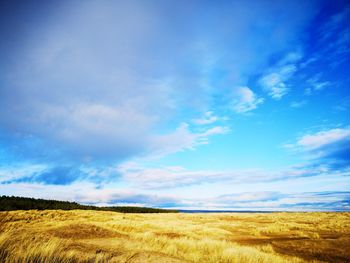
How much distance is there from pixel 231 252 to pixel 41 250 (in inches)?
349

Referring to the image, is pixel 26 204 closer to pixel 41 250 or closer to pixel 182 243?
pixel 182 243

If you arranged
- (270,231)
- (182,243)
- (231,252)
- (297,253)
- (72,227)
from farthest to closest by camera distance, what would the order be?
1. (270,231)
2. (72,227)
3. (297,253)
4. (182,243)
5. (231,252)

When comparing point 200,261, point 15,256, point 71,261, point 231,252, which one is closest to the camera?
point 15,256

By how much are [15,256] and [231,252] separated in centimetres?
960

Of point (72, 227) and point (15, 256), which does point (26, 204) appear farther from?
point (15, 256)

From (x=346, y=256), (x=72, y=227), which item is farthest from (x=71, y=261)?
(x=346, y=256)

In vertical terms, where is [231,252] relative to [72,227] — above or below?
below

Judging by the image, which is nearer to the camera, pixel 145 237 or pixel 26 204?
pixel 145 237

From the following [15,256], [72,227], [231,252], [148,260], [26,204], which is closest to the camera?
[15,256]

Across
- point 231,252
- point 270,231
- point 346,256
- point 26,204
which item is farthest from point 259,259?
point 26,204

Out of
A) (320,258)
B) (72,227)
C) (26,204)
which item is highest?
(26,204)

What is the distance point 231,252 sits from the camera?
12953 millimetres

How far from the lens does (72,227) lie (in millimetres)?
21125

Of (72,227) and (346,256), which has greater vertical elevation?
(72,227)
